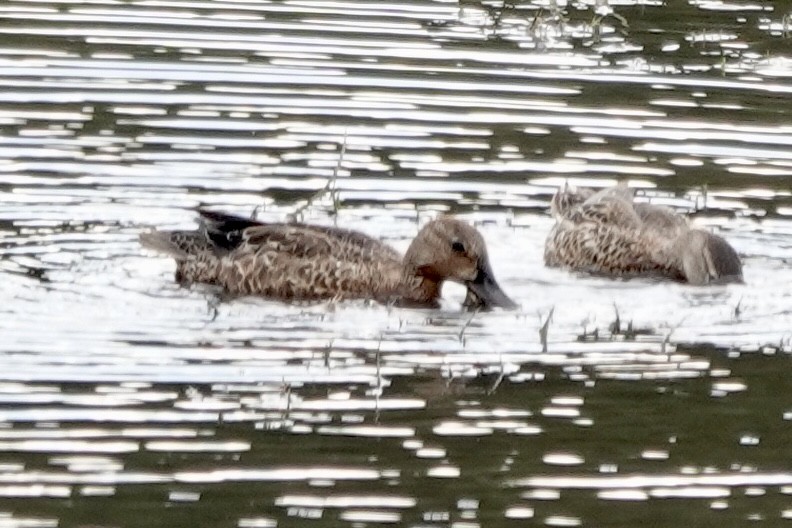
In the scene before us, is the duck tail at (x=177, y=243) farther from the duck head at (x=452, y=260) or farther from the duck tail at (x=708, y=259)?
the duck tail at (x=708, y=259)

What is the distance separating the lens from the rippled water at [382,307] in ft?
27.0

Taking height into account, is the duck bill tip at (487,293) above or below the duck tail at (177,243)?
below

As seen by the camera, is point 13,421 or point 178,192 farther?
point 178,192

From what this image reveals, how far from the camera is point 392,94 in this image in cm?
1504

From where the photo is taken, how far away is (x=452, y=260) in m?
11.6

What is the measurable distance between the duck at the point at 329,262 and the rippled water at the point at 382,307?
0.75ft

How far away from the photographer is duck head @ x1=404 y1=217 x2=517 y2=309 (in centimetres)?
1145

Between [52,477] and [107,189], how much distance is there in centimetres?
511

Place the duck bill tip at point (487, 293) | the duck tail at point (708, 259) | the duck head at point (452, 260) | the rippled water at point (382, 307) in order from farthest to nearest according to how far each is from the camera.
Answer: the duck tail at point (708, 259) → the duck head at point (452, 260) → the duck bill tip at point (487, 293) → the rippled water at point (382, 307)

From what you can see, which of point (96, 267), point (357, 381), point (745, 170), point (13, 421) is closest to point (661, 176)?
point (745, 170)

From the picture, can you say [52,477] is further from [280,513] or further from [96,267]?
[96,267]

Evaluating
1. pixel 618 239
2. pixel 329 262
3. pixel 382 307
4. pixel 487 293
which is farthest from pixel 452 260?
pixel 618 239

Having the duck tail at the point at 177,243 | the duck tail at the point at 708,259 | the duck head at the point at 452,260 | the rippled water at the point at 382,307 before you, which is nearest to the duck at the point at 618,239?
the duck tail at the point at 708,259

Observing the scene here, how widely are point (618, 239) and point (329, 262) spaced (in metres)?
1.89
